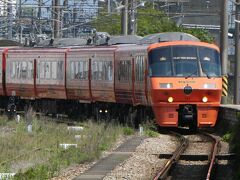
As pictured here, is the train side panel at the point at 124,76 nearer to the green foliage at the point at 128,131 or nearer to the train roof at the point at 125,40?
the train roof at the point at 125,40

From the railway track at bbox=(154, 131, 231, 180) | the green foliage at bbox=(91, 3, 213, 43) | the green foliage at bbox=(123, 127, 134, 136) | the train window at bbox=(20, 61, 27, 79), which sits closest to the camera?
the railway track at bbox=(154, 131, 231, 180)

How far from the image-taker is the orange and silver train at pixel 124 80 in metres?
25.7

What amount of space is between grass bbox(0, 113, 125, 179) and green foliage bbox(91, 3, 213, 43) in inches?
1206

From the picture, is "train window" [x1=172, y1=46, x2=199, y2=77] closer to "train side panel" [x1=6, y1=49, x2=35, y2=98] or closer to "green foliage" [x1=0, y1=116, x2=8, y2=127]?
"green foliage" [x1=0, y1=116, x2=8, y2=127]

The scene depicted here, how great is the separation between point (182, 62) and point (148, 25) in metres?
39.4

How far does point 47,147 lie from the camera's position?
2097cm

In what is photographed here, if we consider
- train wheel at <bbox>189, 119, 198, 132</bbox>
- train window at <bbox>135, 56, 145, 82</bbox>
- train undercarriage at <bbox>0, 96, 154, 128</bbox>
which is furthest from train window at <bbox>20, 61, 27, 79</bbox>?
train wheel at <bbox>189, 119, 198, 132</bbox>

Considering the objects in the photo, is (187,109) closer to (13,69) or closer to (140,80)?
(140,80)

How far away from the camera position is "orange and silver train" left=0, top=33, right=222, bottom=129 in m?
25.7

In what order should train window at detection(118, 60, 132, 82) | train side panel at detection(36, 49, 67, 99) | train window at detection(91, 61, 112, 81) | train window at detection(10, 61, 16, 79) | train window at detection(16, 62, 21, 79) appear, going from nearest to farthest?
1. train window at detection(118, 60, 132, 82)
2. train window at detection(91, 61, 112, 81)
3. train side panel at detection(36, 49, 67, 99)
4. train window at detection(16, 62, 21, 79)
5. train window at detection(10, 61, 16, 79)

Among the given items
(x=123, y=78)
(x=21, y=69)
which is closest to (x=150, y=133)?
(x=123, y=78)

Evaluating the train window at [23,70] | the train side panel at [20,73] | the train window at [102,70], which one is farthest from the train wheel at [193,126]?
the train window at [23,70]

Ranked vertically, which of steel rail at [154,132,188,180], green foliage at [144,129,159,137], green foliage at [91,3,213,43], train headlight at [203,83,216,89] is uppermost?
green foliage at [91,3,213,43]

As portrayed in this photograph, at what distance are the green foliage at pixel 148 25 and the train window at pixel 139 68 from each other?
2892 centimetres
